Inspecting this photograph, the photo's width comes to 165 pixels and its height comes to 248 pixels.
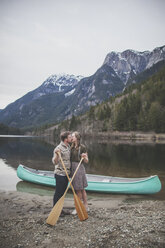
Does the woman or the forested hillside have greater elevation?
the forested hillside

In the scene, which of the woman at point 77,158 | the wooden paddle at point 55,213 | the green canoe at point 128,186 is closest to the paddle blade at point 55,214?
the wooden paddle at point 55,213

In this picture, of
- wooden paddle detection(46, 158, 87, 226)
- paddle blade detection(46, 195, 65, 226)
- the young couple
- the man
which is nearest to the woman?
the young couple

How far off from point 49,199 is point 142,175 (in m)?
10.9

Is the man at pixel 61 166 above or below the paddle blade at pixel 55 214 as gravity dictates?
above

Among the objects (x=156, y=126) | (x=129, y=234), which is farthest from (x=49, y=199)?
(x=156, y=126)

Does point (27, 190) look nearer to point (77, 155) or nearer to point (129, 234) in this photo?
point (77, 155)

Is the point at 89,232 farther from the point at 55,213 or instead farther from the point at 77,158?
the point at 77,158

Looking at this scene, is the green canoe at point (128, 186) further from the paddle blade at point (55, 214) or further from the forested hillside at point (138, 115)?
the forested hillside at point (138, 115)

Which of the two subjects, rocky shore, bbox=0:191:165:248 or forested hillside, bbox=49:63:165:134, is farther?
forested hillside, bbox=49:63:165:134

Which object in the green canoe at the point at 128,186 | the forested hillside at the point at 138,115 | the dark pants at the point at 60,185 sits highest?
the forested hillside at the point at 138,115

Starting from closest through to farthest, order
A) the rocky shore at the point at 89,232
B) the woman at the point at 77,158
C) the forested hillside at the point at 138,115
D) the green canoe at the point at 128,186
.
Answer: the rocky shore at the point at 89,232, the woman at the point at 77,158, the green canoe at the point at 128,186, the forested hillside at the point at 138,115

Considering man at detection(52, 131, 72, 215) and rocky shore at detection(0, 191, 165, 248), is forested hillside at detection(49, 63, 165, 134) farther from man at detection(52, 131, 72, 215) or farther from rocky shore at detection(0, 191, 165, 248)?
man at detection(52, 131, 72, 215)

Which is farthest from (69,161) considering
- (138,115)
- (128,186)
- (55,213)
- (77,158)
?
(138,115)

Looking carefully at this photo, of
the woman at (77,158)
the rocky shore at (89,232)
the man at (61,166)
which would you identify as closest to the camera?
the rocky shore at (89,232)
